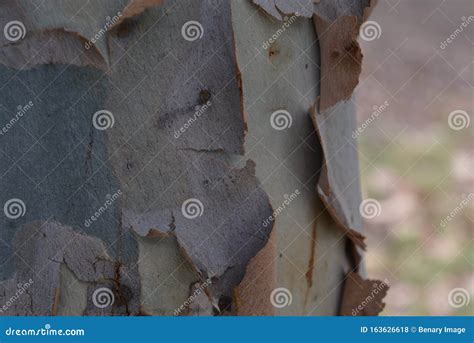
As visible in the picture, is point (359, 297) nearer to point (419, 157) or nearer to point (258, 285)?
point (258, 285)

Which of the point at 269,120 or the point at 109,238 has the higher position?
the point at 269,120

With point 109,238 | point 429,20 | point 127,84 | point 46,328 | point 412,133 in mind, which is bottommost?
point 46,328

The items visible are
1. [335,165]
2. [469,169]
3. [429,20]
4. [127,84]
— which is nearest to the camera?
[127,84]

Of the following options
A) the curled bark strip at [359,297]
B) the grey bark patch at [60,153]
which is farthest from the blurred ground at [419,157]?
the grey bark patch at [60,153]

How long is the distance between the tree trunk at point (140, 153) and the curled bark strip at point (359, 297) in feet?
0.51

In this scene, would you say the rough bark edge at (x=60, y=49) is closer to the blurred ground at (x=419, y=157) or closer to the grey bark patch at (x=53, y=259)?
the grey bark patch at (x=53, y=259)

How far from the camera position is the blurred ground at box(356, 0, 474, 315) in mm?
1772

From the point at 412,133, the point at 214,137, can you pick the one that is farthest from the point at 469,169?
the point at 214,137

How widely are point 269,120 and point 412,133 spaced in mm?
1528

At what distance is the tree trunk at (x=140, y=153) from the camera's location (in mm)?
580

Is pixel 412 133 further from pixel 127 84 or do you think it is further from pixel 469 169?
pixel 127 84

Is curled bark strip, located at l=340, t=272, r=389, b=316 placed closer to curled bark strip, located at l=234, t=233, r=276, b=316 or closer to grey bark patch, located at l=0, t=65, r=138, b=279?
curled bark strip, located at l=234, t=233, r=276, b=316

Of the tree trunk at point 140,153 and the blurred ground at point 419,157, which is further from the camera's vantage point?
the blurred ground at point 419,157

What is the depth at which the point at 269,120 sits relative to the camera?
624 millimetres
